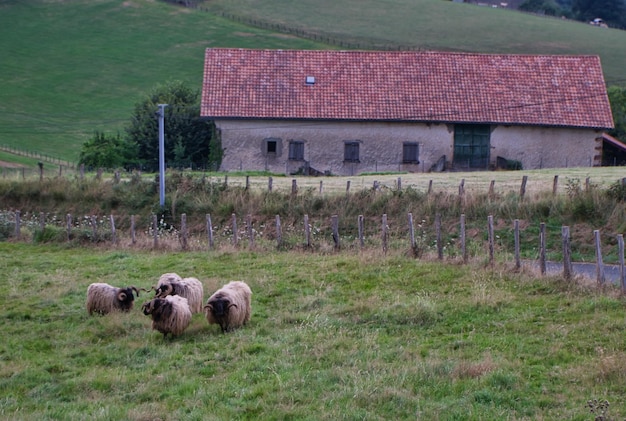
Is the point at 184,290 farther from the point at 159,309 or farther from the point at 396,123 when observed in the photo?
the point at 396,123

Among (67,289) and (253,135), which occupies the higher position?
(253,135)

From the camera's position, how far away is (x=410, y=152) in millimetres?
42969

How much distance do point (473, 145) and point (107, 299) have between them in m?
30.3

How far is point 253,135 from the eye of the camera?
4266 centimetres

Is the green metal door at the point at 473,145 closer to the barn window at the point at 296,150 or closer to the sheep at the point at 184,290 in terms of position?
the barn window at the point at 296,150

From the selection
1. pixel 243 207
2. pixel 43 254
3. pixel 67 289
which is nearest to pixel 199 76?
pixel 243 207

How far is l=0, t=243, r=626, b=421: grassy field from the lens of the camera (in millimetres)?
10133

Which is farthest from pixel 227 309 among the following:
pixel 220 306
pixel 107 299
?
pixel 107 299

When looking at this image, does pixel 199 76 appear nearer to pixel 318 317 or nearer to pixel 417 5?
pixel 417 5

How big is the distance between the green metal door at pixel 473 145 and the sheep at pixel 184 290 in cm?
2905

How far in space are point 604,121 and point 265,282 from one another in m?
30.5

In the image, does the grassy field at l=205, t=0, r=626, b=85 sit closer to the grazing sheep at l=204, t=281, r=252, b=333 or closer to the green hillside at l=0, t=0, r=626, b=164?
the green hillside at l=0, t=0, r=626, b=164

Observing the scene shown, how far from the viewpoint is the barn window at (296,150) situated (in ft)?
140

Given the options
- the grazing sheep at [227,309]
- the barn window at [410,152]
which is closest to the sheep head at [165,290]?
the grazing sheep at [227,309]
